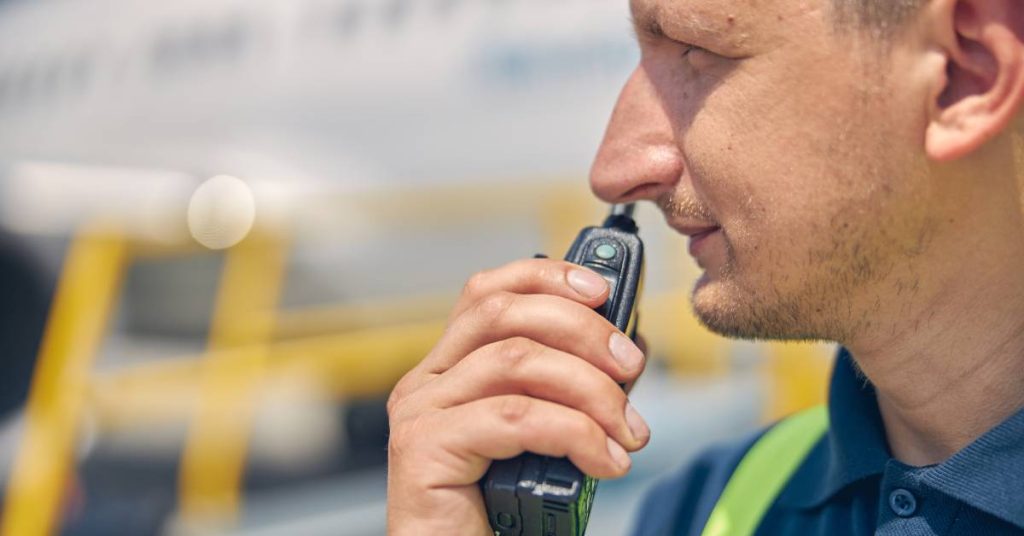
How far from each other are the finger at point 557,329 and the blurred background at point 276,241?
96.0 inches

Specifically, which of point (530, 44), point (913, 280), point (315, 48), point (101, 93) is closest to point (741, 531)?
point (913, 280)

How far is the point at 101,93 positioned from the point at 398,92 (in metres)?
1.56

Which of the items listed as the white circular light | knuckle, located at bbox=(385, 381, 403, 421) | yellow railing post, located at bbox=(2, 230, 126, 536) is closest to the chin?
knuckle, located at bbox=(385, 381, 403, 421)

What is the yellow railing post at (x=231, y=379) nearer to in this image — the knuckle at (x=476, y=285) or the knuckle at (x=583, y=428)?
the knuckle at (x=476, y=285)

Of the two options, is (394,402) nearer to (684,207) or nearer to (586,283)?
(586,283)

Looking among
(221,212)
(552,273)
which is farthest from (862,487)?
(221,212)

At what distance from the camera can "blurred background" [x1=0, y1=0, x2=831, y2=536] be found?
3.71 metres

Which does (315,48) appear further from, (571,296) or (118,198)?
(571,296)

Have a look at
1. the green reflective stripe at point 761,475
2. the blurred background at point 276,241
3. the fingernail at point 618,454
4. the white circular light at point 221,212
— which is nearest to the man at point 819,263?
the fingernail at point 618,454

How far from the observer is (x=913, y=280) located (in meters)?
1.16

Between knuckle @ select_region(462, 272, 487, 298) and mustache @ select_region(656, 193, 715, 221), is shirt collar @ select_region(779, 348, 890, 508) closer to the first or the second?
mustache @ select_region(656, 193, 715, 221)

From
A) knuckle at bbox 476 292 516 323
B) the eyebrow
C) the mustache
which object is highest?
the eyebrow

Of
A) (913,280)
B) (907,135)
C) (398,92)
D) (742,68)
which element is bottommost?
(913,280)

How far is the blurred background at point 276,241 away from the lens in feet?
12.2
